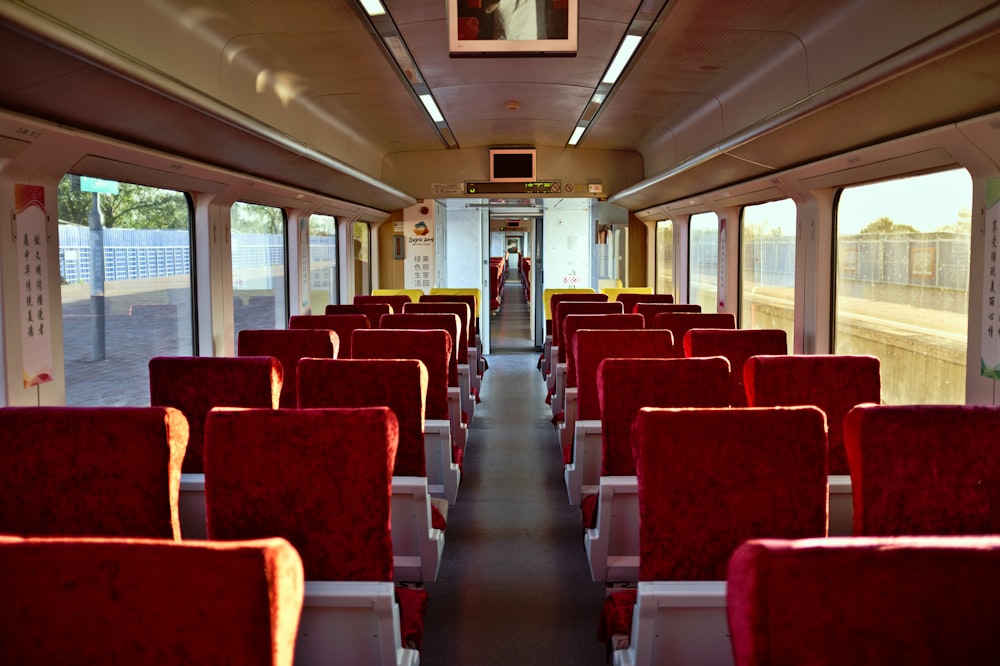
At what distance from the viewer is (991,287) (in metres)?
4.15

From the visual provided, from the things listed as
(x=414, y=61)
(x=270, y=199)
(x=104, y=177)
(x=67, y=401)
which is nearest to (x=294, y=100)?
(x=270, y=199)

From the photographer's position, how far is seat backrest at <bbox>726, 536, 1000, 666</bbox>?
1287 millimetres

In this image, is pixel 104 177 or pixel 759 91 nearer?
pixel 104 177

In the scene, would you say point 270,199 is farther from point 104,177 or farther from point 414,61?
point 104,177

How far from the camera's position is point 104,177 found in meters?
4.96

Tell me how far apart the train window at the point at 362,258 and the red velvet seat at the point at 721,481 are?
10.4 metres

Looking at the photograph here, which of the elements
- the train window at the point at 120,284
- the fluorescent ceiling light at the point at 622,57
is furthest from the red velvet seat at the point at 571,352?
the train window at the point at 120,284

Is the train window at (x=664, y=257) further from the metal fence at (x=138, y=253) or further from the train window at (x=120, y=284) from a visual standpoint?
the train window at (x=120, y=284)

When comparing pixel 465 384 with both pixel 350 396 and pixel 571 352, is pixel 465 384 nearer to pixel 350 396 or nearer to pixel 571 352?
pixel 571 352

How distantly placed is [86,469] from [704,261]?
366 inches

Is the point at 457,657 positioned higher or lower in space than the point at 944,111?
lower

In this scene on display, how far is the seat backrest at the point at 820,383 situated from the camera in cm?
352

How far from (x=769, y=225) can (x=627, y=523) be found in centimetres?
553

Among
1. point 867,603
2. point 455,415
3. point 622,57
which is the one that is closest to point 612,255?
point 622,57
